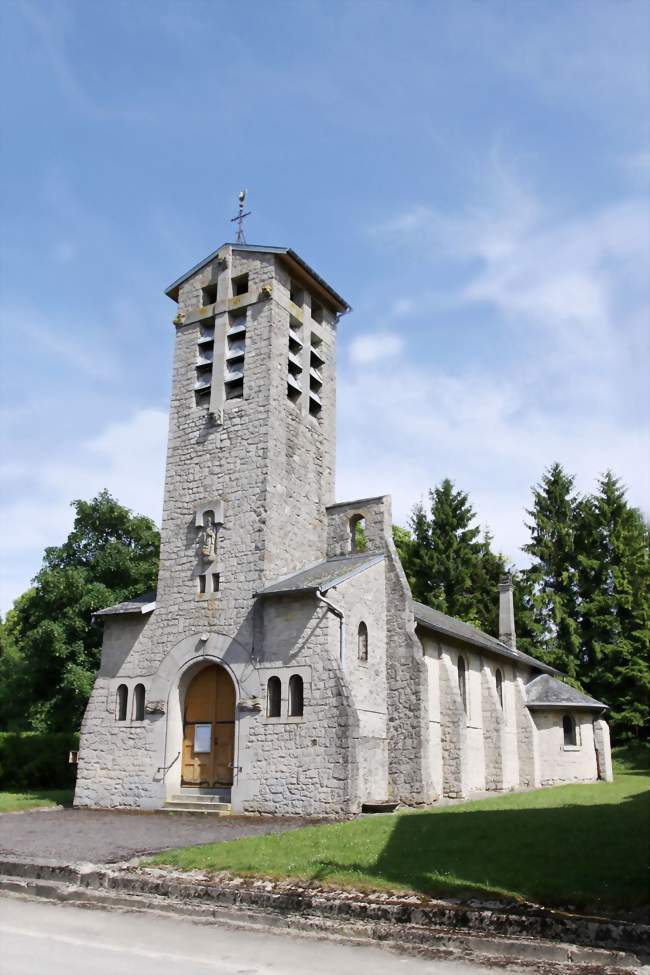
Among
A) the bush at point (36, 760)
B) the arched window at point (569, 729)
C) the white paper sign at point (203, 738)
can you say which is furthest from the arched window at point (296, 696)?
the arched window at point (569, 729)

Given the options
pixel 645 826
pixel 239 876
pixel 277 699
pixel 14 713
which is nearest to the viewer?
pixel 239 876

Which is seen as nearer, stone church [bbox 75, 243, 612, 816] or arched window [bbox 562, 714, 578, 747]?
stone church [bbox 75, 243, 612, 816]

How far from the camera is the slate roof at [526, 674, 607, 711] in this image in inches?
1201

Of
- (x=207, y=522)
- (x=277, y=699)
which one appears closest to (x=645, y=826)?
(x=277, y=699)

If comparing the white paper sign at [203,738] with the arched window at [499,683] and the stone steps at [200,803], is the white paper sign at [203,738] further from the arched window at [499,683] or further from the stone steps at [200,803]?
the arched window at [499,683]

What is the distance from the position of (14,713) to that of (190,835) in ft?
63.2

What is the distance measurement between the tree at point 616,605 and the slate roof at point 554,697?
28.7 feet

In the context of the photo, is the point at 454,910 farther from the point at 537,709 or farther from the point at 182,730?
the point at 537,709

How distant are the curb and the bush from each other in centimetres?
1912

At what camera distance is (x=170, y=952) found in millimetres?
6773

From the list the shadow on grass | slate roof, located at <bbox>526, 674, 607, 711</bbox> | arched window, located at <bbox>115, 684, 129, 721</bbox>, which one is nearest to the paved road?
the shadow on grass

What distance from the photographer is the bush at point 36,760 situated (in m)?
27.4

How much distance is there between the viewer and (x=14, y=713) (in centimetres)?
3069

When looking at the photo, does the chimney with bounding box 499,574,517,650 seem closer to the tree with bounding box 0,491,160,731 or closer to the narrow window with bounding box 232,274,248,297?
the tree with bounding box 0,491,160,731
